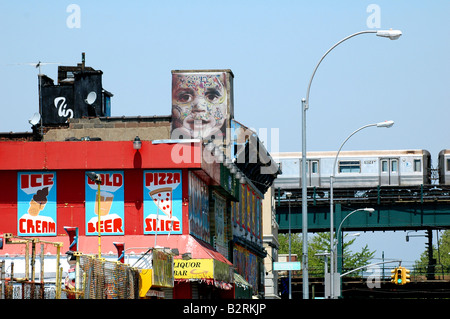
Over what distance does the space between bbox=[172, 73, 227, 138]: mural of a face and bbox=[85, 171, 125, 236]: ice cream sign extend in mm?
12264

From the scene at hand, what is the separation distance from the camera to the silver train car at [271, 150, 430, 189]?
259 ft

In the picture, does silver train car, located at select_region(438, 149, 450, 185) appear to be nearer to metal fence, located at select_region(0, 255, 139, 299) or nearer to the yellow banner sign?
the yellow banner sign

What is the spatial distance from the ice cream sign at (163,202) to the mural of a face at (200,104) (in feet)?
39.7

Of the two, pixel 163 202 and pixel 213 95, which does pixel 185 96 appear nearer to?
pixel 213 95

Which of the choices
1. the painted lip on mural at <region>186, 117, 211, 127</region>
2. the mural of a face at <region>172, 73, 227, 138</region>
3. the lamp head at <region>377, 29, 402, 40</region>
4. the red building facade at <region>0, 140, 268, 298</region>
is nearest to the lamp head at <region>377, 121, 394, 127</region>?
the red building facade at <region>0, 140, 268, 298</region>

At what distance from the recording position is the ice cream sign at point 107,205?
40.0 meters

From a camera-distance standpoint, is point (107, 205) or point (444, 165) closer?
point (107, 205)

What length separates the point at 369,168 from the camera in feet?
Result: 262

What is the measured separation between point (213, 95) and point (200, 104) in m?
0.87

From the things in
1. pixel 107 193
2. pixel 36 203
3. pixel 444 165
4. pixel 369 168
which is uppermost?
pixel 444 165

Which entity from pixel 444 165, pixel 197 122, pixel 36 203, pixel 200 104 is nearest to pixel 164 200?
pixel 36 203

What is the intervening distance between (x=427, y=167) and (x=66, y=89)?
3503cm

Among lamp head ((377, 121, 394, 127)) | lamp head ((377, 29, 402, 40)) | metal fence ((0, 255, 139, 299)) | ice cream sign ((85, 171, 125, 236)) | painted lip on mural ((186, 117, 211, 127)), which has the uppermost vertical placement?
painted lip on mural ((186, 117, 211, 127))

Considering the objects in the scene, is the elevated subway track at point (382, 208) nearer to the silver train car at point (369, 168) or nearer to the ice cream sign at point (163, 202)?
the silver train car at point (369, 168)
